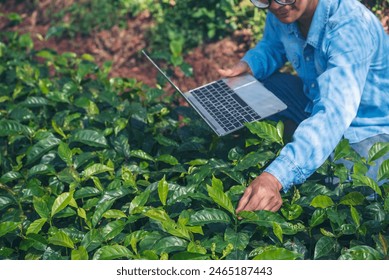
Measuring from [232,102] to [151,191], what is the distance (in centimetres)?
102

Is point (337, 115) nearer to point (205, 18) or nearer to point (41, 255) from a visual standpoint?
point (41, 255)

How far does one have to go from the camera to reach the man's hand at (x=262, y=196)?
3.11m

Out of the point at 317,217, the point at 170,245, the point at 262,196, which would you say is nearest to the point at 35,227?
the point at 170,245

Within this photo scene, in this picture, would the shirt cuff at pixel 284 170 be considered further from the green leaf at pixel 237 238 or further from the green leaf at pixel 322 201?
the green leaf at pixel 237 238

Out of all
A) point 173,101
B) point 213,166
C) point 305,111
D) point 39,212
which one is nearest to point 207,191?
point 213,166

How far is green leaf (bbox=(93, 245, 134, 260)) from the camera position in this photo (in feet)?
9.83

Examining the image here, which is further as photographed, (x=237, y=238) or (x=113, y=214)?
(x=113, y=214)

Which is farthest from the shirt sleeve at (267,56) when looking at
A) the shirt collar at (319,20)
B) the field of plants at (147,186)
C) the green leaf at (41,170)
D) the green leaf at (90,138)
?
the green leaf at (41,170)

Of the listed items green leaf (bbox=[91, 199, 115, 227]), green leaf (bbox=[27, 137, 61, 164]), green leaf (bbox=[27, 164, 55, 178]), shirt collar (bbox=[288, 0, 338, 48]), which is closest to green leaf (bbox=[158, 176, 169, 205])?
green leaf (bbox=[91, 199, 115, 227])

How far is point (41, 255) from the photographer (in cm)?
327

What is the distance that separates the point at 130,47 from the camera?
6.23 meters

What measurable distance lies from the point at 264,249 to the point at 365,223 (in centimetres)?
46

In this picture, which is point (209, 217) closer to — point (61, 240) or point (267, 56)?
point (61, 240)
